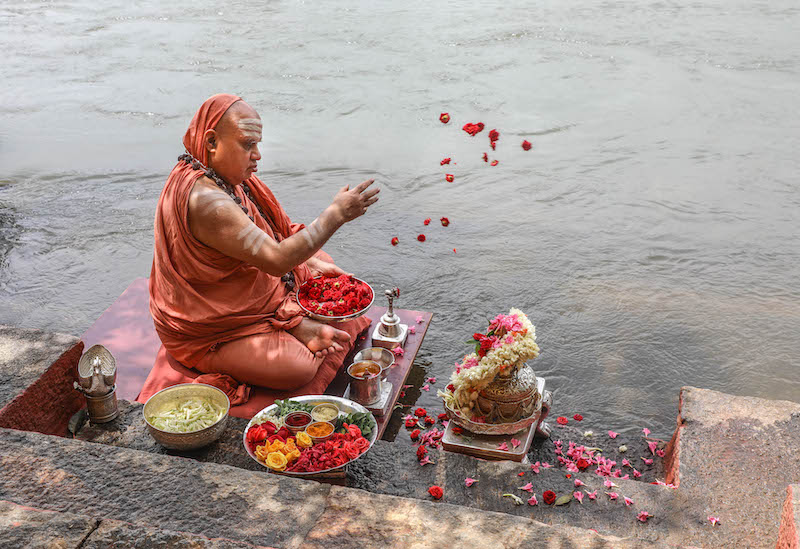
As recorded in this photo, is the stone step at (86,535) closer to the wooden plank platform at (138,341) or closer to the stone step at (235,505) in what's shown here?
the stone step at (235,505)

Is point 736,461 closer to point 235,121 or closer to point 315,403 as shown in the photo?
point 315,403

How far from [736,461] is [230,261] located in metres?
2.46

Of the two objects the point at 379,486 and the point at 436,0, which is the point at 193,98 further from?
the point at 379,486

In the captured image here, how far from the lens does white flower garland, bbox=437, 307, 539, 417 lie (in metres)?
3.18

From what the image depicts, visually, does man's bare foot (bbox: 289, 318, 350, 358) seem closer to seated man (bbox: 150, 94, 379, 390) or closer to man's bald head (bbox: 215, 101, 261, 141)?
seated man (bbox: 150, 94, 379, 390)

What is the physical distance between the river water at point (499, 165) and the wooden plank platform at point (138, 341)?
367 mm

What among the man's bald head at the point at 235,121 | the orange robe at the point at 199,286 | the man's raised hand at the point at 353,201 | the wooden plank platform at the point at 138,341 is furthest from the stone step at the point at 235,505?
the man's bald head at the point at 235,121

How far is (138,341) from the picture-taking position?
436 cm

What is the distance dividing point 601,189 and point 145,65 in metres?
6.92

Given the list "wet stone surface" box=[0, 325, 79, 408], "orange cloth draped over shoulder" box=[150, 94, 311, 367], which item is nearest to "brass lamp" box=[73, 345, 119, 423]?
"wet stone surface" box=[0, 325, 79, 408]

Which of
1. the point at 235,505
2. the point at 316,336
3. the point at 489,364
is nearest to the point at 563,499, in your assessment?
the point at 489,364

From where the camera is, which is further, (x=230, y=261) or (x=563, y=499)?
(x=230, y=261)

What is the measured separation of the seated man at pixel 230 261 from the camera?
3475 mm

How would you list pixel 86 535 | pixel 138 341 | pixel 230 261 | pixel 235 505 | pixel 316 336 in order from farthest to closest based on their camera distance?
pixel 138 341, pixel 316 336, pixel 230 261, pixel 235 505, pixel 86 535
